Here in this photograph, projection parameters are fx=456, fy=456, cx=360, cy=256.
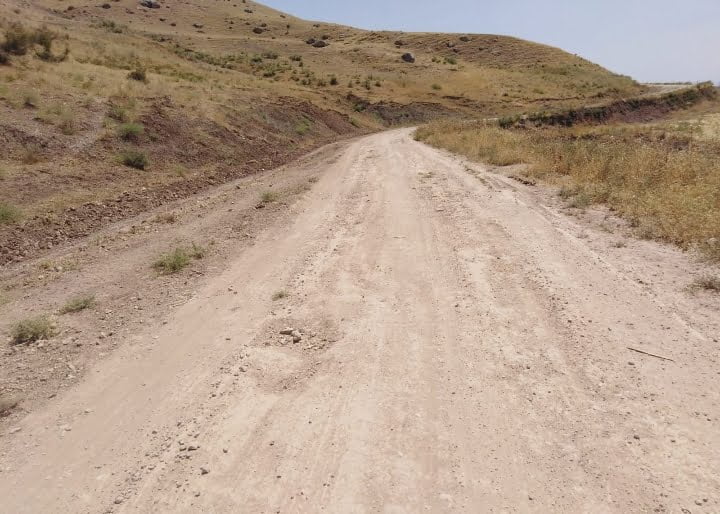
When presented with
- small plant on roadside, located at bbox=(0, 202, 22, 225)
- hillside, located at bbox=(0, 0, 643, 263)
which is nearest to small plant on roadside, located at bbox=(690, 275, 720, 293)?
hillside, located at bbox=(0, 0, 643, 263)

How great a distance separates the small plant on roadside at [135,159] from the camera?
615 inches

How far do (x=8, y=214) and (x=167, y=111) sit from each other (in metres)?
11.0

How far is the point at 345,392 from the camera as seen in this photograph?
4.62 m

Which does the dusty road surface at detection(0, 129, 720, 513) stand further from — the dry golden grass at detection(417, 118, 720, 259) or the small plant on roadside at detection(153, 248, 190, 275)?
the dry golden grass at detection(417, 118, 720, 259)

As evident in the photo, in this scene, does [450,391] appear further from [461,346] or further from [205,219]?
[205,219]

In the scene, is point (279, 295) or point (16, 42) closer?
point (279, 295)

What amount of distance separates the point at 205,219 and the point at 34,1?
87.3 metres

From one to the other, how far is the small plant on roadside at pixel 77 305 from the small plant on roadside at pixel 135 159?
9999 millimetres

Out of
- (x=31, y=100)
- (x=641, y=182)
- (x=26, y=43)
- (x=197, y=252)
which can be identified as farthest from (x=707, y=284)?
(x=26, y=43)

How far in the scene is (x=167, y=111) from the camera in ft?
66.1

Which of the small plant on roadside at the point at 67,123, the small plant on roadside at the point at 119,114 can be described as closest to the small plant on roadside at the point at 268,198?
the small plant on roadside at the point at 67,123

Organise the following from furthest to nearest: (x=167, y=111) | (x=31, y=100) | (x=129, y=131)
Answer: (x=167, y=111) → (x=129, y=131) → (x=31, y=100)

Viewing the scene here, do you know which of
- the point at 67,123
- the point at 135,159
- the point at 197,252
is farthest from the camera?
the point at 135,159

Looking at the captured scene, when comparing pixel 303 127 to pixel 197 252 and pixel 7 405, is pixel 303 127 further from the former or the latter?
pixel 7 405
